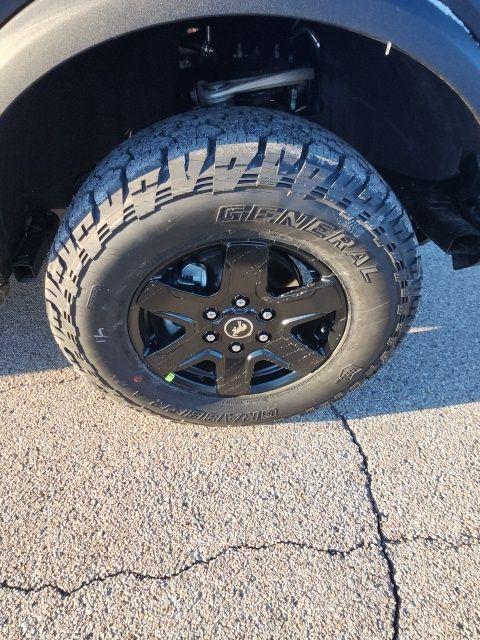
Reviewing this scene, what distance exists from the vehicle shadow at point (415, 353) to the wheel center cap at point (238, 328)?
57 centimetres

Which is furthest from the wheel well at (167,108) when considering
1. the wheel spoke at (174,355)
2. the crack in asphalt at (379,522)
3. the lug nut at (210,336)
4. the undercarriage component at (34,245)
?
the crack in asphalt at (379,522)

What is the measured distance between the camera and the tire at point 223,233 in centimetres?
158

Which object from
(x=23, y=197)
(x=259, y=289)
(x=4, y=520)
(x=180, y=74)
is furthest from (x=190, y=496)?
(x=180, y=74)

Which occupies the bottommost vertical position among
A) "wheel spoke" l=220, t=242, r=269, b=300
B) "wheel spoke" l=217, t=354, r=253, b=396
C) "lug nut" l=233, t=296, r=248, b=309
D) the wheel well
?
"wheel spoke" l=217, t=354, r=253, b=396

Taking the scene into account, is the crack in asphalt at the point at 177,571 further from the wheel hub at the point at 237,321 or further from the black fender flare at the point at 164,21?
the black fender flare at the point at 164,21

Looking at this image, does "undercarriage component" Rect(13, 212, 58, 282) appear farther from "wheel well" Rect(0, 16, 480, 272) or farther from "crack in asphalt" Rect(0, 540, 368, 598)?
"crack in asphalt" Rect(0, 540, 368, 598)

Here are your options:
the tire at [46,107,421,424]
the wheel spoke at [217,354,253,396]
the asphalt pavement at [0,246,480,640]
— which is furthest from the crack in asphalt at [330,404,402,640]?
the wheel spoke at [217,354,253,396]

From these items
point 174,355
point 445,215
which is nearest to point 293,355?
point 174,355

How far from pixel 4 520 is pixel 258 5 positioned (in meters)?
1.85

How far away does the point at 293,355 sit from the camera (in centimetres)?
198

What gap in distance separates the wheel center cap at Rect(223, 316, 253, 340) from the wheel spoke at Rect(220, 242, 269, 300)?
0.10 metres

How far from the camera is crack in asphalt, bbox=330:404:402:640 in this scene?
161 centimetres

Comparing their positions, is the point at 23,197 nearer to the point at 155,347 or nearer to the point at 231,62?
the point at 155,347

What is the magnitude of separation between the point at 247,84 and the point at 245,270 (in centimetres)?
71
